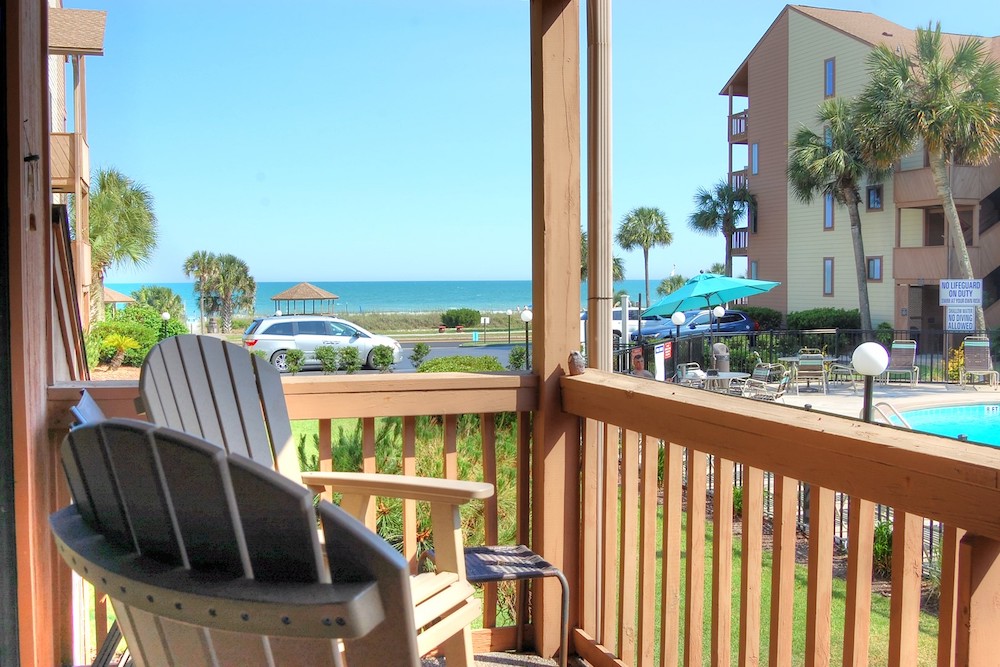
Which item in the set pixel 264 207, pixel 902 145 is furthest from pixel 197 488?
pixel 264 207

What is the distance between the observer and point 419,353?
10102mm

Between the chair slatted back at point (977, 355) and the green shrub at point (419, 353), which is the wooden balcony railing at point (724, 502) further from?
the green shrub at point (419, 353)

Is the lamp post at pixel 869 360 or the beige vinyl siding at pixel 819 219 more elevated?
the beige vinyl siding at pixel 819 219

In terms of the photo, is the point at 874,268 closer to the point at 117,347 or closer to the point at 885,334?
the point at 885,334

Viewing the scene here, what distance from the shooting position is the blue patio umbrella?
1075cm

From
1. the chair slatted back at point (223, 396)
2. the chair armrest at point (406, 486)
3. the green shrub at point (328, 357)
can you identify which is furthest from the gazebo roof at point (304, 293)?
the chair armrest at point (406, 486)

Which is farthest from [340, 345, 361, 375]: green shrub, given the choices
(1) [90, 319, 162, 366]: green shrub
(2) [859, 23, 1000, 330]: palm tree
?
(2) [859, 23, 1000, 330]: palm tree

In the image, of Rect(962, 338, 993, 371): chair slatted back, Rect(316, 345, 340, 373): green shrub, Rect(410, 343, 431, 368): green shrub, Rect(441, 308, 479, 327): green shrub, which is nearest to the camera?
Rect(962, 338, 993, 371): chair slatted back

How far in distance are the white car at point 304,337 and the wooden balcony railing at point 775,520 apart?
4.51m

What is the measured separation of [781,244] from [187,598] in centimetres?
960

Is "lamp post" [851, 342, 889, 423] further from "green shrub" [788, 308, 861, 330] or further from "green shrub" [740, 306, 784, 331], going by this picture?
"green shrub" [740, 306, 784, 331]

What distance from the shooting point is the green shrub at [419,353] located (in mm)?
9984

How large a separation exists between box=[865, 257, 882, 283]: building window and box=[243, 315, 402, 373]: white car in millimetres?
5210

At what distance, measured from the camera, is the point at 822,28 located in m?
9.05
